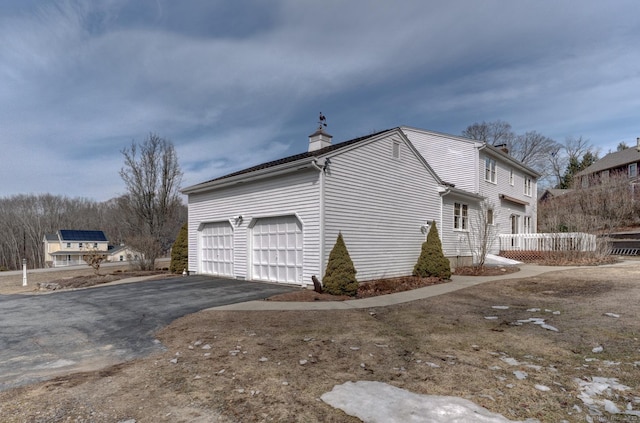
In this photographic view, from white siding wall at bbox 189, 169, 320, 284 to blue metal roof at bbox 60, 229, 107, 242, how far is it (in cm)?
4836

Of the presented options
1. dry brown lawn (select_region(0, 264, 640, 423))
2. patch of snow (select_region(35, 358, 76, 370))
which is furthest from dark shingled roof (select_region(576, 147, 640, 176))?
patch of snow (select_region(35, 358, 76, 370))

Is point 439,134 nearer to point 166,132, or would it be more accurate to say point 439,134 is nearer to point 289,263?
point 289,263

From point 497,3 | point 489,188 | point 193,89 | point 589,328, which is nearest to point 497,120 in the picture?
point 489,188

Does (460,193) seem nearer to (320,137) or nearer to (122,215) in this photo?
(320,137)

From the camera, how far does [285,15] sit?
11.4 m

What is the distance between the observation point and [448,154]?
63.6ft

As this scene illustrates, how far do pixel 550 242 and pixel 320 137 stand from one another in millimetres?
12887

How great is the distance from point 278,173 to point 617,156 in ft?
146

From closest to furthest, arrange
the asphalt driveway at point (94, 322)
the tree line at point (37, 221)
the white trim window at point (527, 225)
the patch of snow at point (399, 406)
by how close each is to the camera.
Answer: the patch of snow at point (399, 406)
the asphalt driveway at point (94, 322)
the white trim window at point (527, 225)
the tree line at point (37, 221)

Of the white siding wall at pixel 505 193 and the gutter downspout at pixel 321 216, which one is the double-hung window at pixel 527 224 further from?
the gutter downspout at pixel 321 216

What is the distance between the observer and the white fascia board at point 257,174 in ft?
33.6

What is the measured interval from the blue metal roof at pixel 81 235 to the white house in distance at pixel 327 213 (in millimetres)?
48449

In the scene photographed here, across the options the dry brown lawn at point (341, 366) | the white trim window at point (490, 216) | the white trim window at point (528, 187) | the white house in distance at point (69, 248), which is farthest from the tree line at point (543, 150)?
the white house in distance at point (69, 248)

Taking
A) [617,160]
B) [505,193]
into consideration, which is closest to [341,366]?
[505,193]
